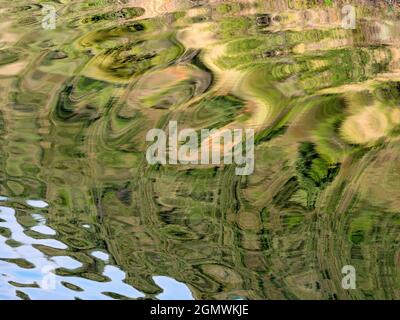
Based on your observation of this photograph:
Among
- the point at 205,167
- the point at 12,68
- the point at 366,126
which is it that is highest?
the point at 12,68

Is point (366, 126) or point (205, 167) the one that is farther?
point (366, 126)

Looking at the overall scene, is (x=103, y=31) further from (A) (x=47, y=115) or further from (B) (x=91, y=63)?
(A) (x=47, y=115)

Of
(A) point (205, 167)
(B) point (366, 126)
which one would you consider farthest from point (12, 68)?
(B) point (366, 126)

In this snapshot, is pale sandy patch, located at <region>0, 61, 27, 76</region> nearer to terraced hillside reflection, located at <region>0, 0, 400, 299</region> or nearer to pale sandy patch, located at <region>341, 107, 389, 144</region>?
terraced hillside reflection, located at <region>0, 0, 400, 299</region>

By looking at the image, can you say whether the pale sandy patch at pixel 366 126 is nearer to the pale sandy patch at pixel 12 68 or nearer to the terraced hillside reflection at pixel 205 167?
the terraced hillside reflection at pixel 205 167

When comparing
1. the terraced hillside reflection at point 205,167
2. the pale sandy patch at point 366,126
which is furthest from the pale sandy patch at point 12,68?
the pale sandy patch at point 366,126

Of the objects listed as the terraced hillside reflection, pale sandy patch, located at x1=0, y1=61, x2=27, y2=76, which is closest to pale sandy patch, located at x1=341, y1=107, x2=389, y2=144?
the terraced hillside reflection

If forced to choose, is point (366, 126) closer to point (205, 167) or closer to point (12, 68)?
point (205, 167)

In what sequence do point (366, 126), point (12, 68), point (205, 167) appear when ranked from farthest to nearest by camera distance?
1. point (12, 68)
2. point (366, 126)
3. point (205, 167)

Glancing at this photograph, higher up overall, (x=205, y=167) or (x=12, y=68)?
(x=12, y=68)

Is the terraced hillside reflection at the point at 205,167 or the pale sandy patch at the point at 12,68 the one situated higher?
the pale sandy patch at the point at 12,68
